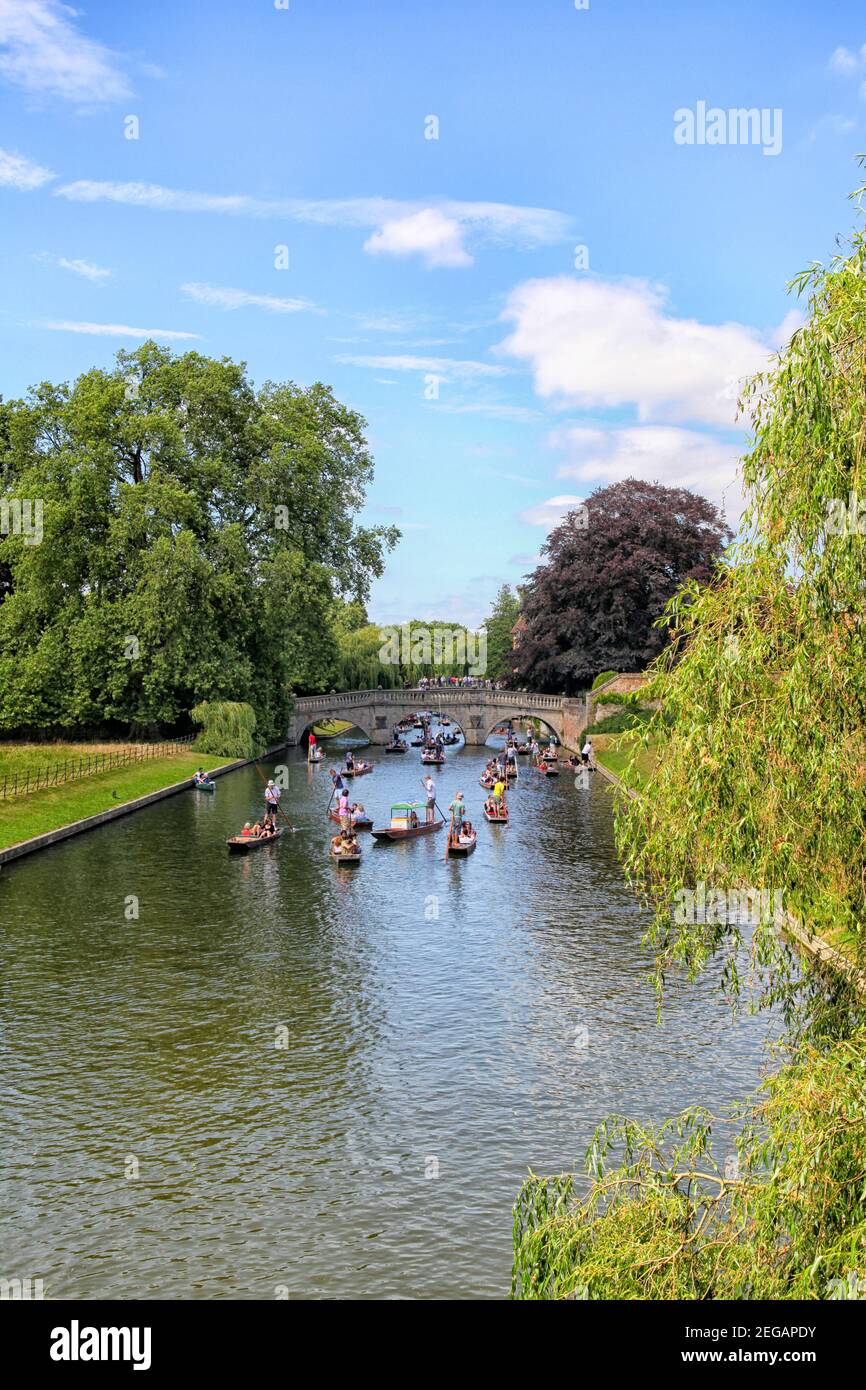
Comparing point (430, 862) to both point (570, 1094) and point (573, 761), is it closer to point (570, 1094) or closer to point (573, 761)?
point (570, 1094)

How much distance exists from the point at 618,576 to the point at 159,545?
33.9m

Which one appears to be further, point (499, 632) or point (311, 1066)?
point (499, 632)

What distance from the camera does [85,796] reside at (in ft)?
157

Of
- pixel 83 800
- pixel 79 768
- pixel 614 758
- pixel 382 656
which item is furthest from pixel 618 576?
pixel 83 800

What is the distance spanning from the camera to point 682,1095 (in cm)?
1880

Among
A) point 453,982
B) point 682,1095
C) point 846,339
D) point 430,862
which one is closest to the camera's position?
point 846,339

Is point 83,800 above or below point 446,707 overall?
below

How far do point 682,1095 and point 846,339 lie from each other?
462 inches

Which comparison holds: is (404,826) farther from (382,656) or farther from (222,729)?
(382,656)

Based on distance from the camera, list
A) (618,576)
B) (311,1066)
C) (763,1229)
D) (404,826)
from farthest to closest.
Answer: (618,576) < (404,826) < (311,1066) < (763,1229)

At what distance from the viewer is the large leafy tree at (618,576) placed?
8275cm

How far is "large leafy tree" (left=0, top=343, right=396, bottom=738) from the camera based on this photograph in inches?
2445

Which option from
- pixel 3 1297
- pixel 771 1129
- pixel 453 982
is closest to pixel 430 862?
pixel 453 982

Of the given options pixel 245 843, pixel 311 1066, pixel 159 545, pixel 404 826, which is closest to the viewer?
pixel 311 1066
